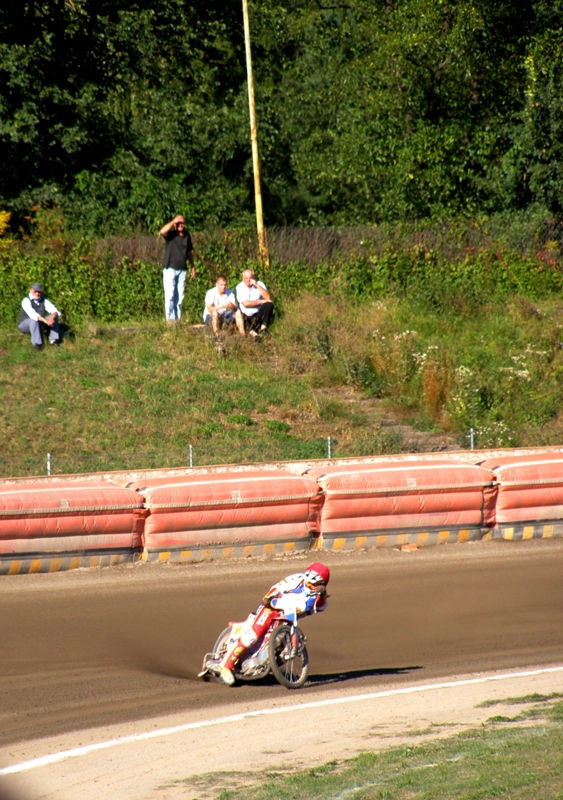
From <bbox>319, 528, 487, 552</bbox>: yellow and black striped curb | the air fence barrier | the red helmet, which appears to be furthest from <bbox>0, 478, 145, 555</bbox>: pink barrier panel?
the red helmet

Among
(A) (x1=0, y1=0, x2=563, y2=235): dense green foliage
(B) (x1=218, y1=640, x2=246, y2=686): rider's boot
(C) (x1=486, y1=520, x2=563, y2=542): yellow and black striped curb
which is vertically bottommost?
(C) (x1=486, y1=520, x2=563, y2=542): yellow and black striped curb

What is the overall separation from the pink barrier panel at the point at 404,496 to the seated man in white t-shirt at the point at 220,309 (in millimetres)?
7860

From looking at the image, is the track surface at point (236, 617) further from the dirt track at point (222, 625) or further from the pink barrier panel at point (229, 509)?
the pink barrier panel at point (229, 509)

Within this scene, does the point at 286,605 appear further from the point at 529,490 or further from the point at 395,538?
the point at 529,490

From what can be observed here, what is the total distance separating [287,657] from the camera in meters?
10.2

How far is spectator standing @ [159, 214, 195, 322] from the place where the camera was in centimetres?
2333

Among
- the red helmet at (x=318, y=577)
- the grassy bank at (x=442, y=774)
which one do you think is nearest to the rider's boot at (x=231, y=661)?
the red helmet at (x=318, y=577)

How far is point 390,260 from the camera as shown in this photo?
27.4 m

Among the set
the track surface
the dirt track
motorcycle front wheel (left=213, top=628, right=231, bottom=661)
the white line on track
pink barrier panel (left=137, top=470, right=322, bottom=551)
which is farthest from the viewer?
pink barrier panel (left=137, top=470, right=322, bottom=551)

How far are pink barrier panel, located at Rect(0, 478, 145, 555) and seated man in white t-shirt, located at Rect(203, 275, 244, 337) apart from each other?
9.01m

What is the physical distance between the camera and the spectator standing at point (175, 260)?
2333cm

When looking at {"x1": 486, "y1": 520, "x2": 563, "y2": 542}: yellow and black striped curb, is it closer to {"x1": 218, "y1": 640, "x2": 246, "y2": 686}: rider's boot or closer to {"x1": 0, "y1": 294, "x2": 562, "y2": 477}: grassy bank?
{"x1": 0, "y1": 294, "x2": 562, "y2": 477}: grassy bank

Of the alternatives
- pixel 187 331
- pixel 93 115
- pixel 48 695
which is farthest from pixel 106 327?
pixel 48 695

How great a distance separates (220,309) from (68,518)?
32.1 feet
